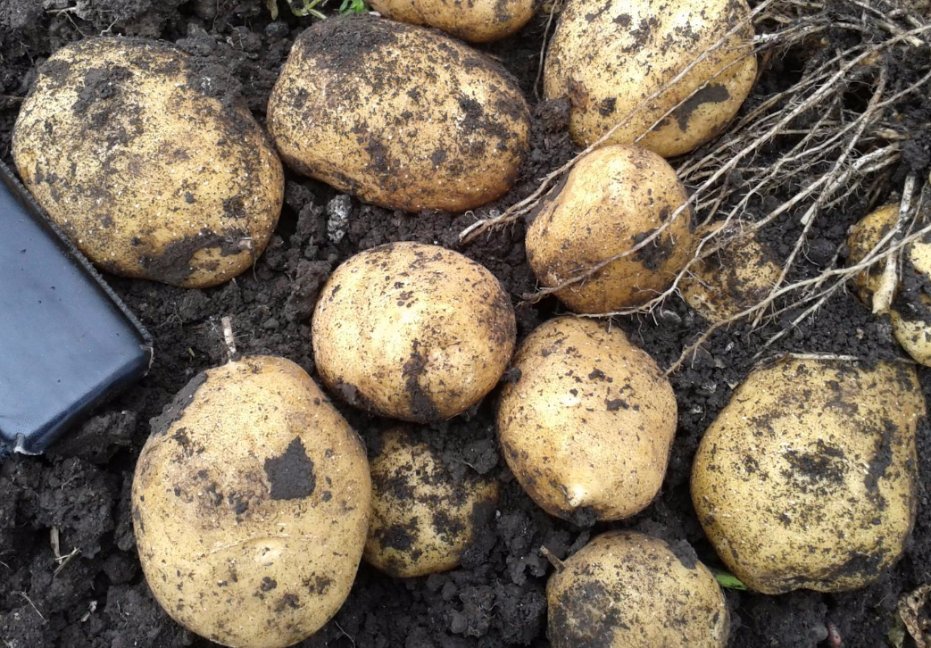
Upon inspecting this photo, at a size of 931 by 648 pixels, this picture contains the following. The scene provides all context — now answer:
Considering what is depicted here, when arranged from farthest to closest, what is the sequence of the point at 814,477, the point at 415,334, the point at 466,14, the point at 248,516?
the point at 466,14, the point at 814,477, the point at 415,334, the point at 248,516

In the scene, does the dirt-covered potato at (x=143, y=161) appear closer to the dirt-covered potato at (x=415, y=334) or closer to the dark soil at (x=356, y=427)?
the dark soil at (x=356, y=427)

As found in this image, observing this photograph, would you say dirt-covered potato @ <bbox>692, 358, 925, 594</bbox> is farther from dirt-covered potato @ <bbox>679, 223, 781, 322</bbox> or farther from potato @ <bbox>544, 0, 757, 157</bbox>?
potato @ <bbox>544, 0, 757, 157</bbox>

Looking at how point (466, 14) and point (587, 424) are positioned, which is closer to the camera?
point (587, 424)

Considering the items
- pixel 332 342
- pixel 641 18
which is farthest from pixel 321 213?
pixel 641 18

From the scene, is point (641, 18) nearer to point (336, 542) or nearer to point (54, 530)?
point (336, 542)

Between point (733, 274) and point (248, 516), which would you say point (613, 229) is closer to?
point (733, 274)

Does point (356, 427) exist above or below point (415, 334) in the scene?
below

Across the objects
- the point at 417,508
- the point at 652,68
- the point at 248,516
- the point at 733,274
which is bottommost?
the point at 417,508

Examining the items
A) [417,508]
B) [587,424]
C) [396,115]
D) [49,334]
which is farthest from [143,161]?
[587,424]
